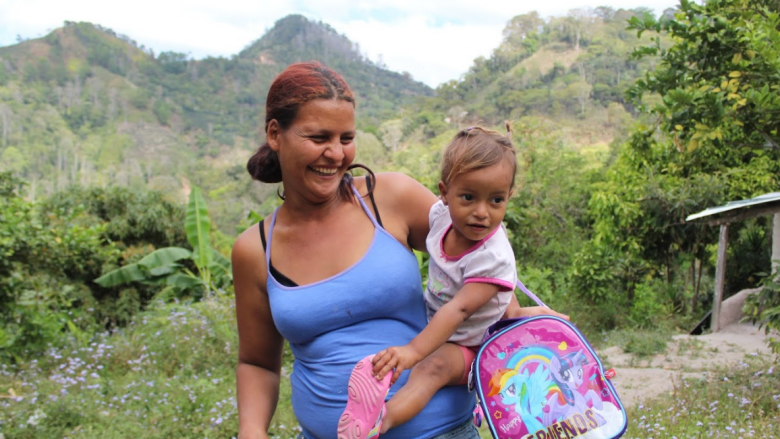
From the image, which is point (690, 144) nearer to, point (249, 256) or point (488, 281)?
point (488, 281)

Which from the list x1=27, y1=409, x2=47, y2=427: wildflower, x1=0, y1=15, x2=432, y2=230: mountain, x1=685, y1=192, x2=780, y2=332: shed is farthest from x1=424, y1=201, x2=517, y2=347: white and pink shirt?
x1=0, y1=15, x2=432, y2=230: mountain

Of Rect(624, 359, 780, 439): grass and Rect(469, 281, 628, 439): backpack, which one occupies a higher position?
Rect(469, 281, 628, 439): backpack

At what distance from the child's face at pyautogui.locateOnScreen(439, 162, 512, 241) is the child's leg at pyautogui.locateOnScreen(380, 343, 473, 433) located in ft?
1.10

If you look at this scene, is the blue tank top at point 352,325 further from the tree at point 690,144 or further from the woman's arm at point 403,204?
the tree at point 690,144

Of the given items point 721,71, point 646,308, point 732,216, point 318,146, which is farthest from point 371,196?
point 646,308

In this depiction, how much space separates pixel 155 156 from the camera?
6116 cm

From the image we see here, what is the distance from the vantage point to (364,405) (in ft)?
4.98

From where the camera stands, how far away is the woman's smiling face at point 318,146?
66.9 inches

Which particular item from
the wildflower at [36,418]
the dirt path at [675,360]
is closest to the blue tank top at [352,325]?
the wildflower at [36,418]

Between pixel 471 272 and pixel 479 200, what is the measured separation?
203 mm

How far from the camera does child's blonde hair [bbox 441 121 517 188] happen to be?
1.76 metres

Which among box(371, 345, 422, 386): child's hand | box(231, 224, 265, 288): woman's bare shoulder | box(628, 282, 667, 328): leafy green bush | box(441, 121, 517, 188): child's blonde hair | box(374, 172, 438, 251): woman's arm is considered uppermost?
box(441, 121, 517, 188): child's blonde hair

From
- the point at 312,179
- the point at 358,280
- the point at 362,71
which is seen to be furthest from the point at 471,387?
the point at 362,71

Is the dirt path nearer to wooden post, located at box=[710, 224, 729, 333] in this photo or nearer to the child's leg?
wooden post, located at box=[710, 224, 729, 333]
